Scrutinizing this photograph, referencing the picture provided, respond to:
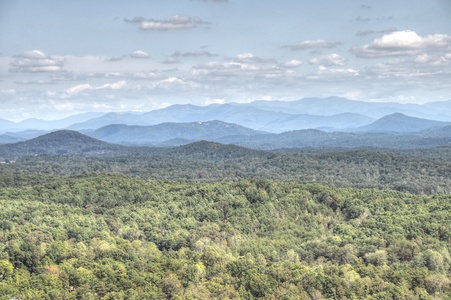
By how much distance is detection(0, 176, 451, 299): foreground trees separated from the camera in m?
51.4

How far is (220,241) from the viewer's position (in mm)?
79125

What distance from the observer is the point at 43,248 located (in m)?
61.4

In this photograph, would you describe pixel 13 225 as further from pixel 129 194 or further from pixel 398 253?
pixel 398 253

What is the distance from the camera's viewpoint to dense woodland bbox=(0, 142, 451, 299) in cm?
5144

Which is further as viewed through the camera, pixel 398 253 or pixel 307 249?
pixel 307 249

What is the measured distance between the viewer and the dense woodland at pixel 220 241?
5144 cm

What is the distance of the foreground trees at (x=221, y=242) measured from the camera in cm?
5141

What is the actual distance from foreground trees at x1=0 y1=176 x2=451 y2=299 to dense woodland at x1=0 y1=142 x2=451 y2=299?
20 cm

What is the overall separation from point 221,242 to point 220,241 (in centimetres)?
53

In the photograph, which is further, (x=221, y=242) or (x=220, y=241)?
(x=220, y=241)

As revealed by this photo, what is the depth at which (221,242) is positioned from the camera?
258 ft

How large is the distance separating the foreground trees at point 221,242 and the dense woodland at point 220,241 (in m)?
0.20

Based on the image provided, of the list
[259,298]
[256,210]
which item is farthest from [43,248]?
[256,210]

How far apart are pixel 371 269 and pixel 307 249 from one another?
17165 millimetres
